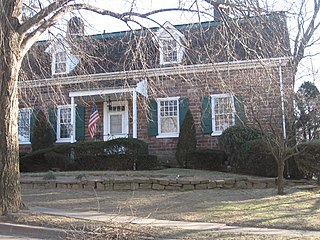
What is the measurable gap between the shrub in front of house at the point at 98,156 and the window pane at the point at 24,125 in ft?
9.08

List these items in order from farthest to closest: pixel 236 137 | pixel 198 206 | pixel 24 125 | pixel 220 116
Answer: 1. pixel 24 125
2. pixel 220 116
3. pixel 236 137
4. pixel 198 206

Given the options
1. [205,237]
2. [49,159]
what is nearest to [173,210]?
[205,237]

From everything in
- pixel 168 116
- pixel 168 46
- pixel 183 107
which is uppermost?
pixel 168 46

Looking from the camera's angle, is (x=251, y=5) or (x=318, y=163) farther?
(x=318, y=163)

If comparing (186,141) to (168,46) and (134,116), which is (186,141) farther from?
(168,46)

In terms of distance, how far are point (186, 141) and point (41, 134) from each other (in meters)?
6.98

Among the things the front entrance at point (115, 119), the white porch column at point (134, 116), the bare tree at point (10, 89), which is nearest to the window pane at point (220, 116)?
the white porch column at point (134, 116)

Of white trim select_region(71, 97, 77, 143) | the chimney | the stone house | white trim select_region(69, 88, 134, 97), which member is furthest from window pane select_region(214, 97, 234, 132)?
the chimney

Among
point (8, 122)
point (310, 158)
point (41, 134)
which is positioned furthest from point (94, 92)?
point (8, 122)

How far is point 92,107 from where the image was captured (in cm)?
2028

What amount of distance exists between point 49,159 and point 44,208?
782 centimetres

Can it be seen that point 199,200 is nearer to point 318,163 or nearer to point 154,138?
point 318,163

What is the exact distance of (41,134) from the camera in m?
19.9

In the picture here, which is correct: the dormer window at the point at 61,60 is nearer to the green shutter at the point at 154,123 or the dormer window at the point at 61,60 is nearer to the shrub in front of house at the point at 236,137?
the green shutter at the point at 154,123
